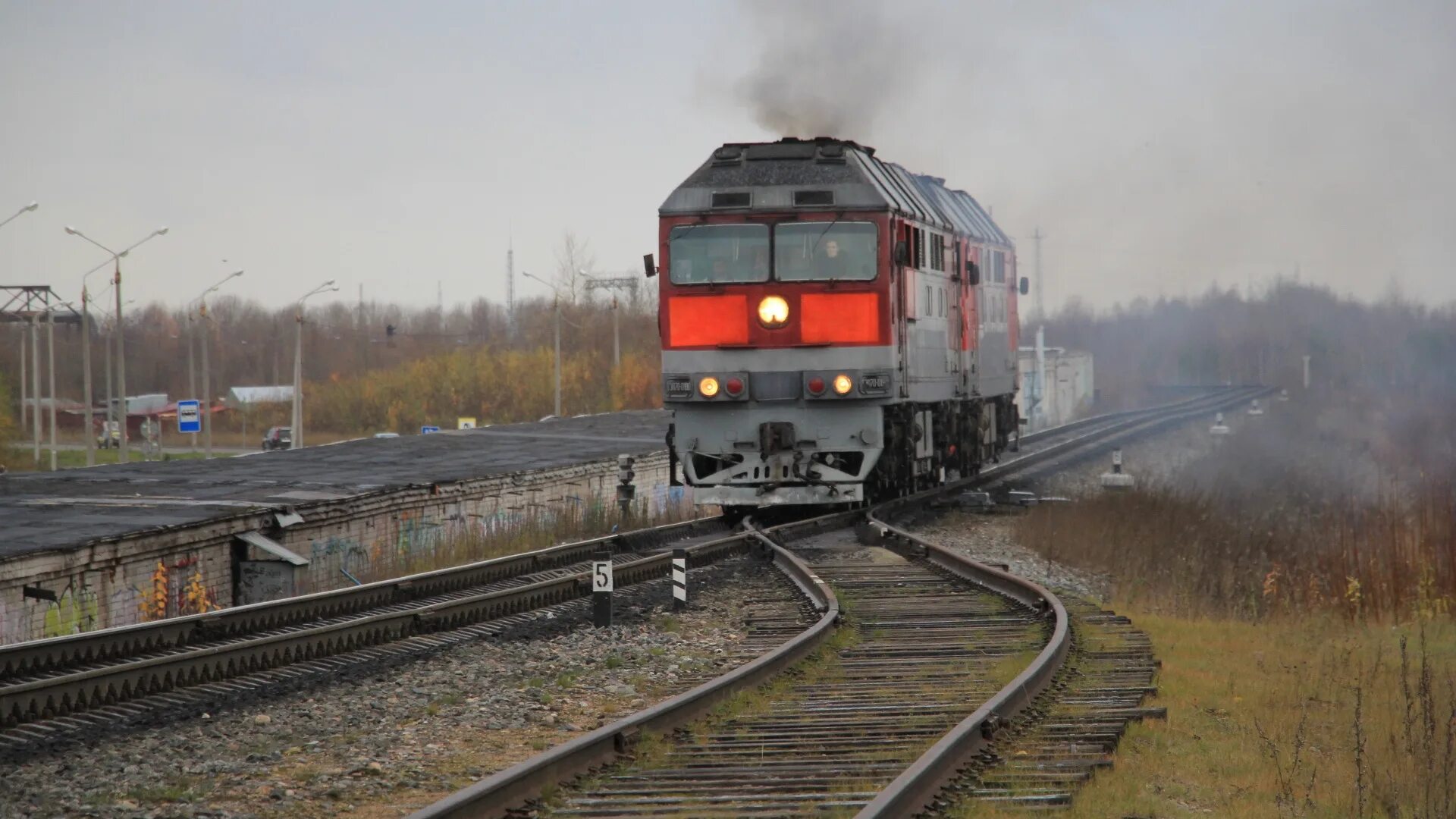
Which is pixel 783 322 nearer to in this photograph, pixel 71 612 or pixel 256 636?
pixel 71 612

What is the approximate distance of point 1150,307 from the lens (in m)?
106

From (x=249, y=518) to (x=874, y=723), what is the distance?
11.1 m

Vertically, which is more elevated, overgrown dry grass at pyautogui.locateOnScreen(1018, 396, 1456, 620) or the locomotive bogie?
the locomotive bogie

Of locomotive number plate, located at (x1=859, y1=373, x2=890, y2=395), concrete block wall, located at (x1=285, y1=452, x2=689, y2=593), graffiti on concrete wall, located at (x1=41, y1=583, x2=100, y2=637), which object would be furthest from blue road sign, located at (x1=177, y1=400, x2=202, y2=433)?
locomotive number plate, located at (x1=859, y1=373, x2=890, y2=395)

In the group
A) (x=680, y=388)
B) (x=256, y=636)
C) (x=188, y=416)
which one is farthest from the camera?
(x=188, y=416)

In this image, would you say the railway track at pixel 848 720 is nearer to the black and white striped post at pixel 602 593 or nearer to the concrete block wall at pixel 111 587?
the black and white striped post at pixel 602 593

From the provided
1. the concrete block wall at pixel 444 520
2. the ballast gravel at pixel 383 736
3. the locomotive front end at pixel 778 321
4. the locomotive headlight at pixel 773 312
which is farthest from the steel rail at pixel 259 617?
the concrete block wall at pixel 444 520

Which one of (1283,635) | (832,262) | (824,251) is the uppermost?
(824,251)

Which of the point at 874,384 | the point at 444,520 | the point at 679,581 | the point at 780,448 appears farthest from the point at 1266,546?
the point at 679,581

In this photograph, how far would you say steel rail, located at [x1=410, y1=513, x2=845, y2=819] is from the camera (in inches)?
227

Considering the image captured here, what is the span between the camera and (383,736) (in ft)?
26.1

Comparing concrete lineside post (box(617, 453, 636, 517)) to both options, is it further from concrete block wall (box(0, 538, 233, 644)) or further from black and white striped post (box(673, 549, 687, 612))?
black and white striped post (box(673, 549, 687, 612))

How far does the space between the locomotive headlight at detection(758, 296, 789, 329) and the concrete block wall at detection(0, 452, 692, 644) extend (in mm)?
5227

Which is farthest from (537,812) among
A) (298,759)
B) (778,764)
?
(298,759)
